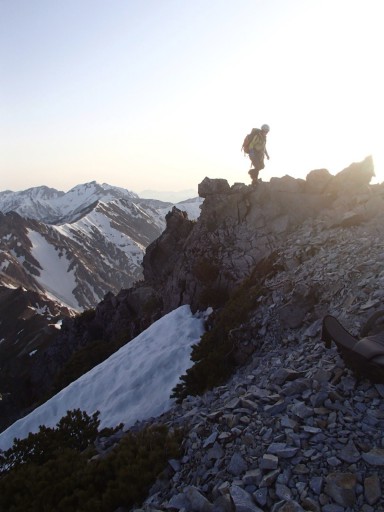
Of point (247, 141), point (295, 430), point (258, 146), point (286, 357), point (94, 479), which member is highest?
point (247, 141)

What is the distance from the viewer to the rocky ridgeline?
5676 mm

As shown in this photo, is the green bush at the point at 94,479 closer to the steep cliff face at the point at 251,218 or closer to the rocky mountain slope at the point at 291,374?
the rocky mountain slope at the point at 291,374

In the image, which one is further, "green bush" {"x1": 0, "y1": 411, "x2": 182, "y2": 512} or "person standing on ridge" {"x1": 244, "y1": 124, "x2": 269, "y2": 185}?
"person standing on ridge" {"x1": 244, "y1": 124, "x2": 269, "y2": 185}

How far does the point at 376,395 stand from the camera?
24.3 feet

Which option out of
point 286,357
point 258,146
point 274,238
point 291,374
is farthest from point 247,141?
point 291,374

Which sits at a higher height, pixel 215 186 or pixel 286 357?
pixel 215 186

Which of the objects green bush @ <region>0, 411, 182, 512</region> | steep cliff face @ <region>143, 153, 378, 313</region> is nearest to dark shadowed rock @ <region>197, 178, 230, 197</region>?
steep cliff face @ <region>143, 153, 378, 313</region>

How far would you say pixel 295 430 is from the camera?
6.93 meters

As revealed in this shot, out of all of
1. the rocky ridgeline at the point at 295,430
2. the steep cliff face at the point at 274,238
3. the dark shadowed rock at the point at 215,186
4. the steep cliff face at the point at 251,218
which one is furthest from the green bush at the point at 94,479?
the dark shadowed rock at the point at 215,186

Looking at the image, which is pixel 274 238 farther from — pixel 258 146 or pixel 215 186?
pixel 215 186

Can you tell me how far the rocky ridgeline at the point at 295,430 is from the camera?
5676mm

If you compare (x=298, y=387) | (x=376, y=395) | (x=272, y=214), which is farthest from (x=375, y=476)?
(x=272, y=214)

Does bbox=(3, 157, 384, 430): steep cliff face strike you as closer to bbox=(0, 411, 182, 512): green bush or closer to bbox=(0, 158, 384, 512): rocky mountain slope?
bbox=(0, 158, 384, 512): rocky mountain slope

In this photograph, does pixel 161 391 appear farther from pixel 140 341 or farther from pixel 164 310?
pixel 164 310
